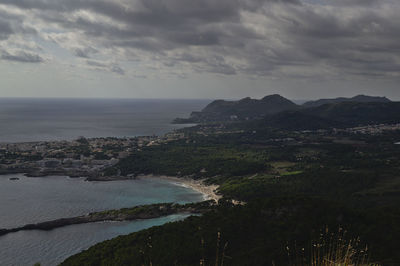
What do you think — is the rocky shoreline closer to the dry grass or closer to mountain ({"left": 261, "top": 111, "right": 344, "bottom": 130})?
the dry grass

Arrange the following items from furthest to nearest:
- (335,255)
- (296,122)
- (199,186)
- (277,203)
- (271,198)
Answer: (296,122) < (199,186) < (271,198) < (277,203) < (335,255)

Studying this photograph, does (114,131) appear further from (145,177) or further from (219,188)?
(219,188)

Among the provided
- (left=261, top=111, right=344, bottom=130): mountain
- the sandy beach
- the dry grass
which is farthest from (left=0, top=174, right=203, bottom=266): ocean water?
(left=261, top=111, right=344, bottom=130): mountain

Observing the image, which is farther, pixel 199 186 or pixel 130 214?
pixel 199 186

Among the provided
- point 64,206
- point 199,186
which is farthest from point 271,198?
point 64,206

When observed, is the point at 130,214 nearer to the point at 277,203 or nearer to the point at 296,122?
the point at 277,203

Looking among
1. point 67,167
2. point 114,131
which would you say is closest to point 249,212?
point 67,167

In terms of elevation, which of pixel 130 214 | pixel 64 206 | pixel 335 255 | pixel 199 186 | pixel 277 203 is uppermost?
pixel 335 255
